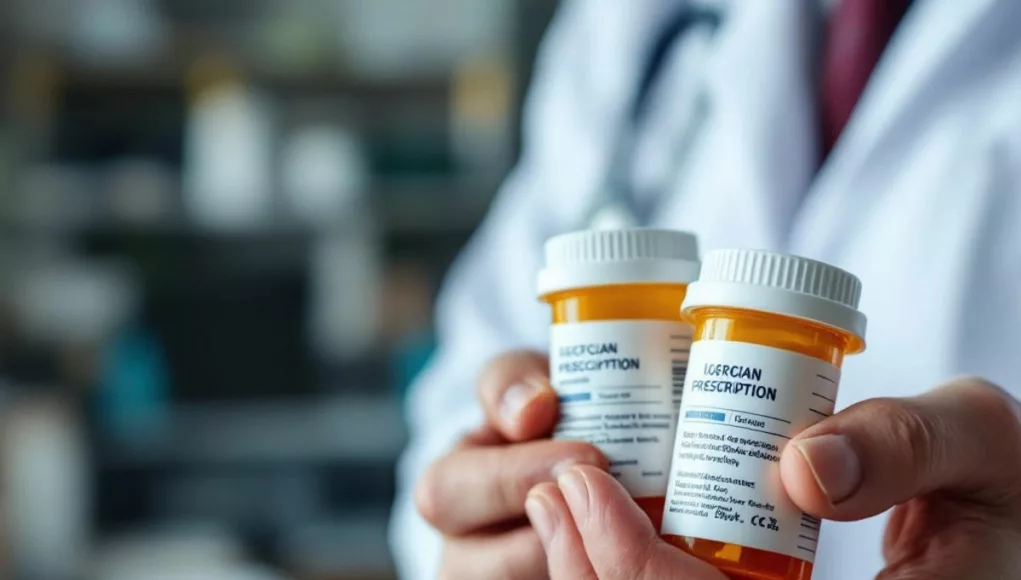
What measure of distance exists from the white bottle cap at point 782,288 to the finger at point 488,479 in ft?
0.27

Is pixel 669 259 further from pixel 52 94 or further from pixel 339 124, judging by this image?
pixel 52 94

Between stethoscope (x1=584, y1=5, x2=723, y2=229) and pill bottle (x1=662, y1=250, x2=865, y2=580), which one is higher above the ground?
stethoscope (x1=584, y1=5, x2=723, y2=229)

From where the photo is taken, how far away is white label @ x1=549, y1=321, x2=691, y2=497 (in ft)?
1.35

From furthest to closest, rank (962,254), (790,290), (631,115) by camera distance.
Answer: (631,115) → (962,254) → (790,290)

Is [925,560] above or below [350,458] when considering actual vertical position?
above

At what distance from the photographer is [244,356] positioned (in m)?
2.23

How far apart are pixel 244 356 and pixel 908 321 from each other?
1.87 metres

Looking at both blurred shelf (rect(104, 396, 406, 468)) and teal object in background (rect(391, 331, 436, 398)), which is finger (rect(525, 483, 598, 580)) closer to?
teal object in background (rect(391, 331, 436, 398))

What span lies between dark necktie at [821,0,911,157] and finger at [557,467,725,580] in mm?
306

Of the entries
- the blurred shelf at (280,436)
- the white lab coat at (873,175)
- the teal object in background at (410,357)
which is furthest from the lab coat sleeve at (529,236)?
the blurred shelf at (280,436)

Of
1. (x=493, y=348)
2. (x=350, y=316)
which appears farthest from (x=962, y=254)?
(x=350, y=316)

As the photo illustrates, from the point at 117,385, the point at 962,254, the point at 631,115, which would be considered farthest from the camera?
the point at 117,385

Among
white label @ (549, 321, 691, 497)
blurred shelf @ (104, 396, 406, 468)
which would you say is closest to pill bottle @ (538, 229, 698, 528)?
white label @ (549, 321, 691, 497)

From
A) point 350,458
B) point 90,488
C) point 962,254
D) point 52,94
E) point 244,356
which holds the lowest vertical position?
point 90,488
